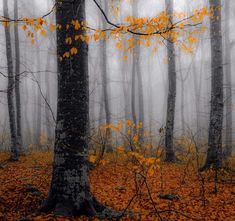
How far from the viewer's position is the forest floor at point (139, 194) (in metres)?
4.52

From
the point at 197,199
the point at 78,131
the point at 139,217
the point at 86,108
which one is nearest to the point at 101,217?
the point at 139,217

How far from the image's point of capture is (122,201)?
207 inches

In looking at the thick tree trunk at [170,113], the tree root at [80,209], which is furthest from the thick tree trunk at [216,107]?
the tree root at [80,209]

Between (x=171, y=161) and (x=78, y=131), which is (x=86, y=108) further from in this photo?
(x=171, y=161)

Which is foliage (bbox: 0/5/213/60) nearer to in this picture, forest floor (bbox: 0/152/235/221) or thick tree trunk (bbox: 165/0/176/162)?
forest floor (bbox: 0/152/235/221)

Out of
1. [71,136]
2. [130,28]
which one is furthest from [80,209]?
[130,28]

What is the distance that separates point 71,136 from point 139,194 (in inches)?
78.2

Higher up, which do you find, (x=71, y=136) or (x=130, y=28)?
(x=130, y=28)

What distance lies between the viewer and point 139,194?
204 inches

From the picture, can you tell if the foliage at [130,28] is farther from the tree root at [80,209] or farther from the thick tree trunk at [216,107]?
the thick tree trunk at [216,107]

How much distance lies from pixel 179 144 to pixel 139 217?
9.93 meters

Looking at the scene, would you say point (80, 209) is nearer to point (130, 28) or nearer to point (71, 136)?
point (71, 136)

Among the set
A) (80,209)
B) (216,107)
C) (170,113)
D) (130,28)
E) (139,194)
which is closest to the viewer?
(80,209)

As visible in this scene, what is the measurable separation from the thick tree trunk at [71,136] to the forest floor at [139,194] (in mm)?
282
